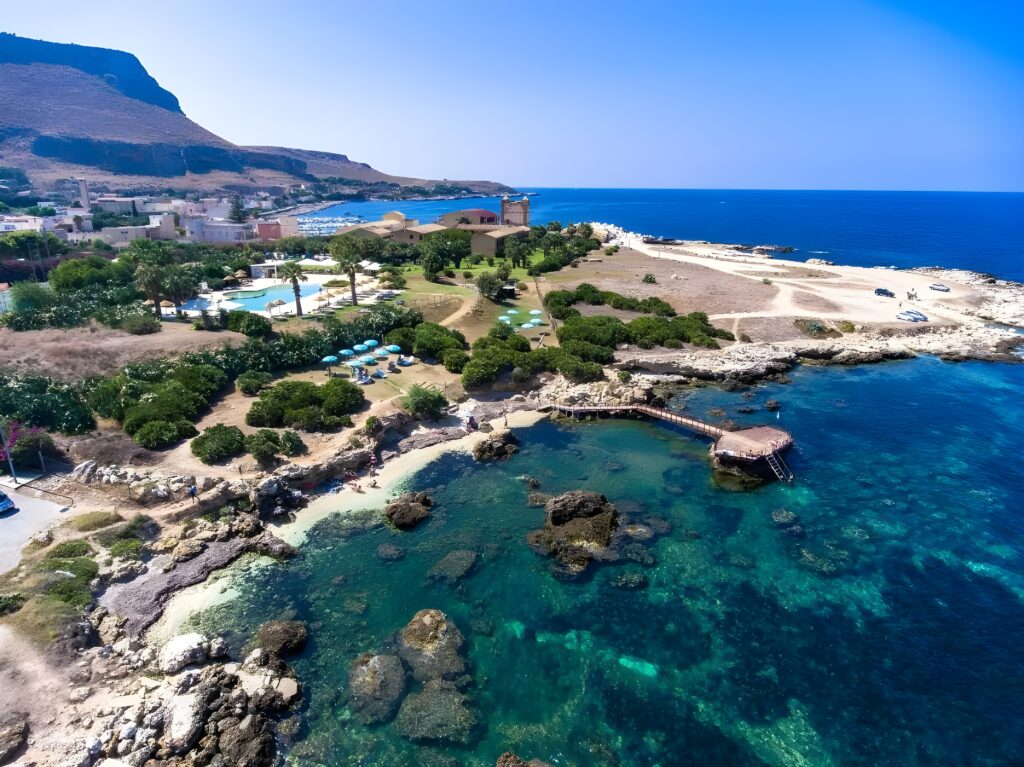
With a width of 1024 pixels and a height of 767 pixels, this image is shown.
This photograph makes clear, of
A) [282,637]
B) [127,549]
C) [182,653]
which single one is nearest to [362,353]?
[127,549]

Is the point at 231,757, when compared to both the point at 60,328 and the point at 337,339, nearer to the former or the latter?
the point at 337,339

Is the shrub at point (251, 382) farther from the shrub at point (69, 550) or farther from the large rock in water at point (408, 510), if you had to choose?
the large rock in water at point (408, 510)

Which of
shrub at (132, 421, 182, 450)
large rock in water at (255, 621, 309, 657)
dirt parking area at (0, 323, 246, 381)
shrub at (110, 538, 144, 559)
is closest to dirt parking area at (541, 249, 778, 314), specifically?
dirt parking area at (0, 323, 246, 381)

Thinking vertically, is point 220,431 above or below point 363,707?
above

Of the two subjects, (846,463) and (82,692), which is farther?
(846,463)

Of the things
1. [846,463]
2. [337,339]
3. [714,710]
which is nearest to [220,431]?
[337,339]

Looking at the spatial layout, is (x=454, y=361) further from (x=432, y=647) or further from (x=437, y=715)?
(x=437, y=715)
